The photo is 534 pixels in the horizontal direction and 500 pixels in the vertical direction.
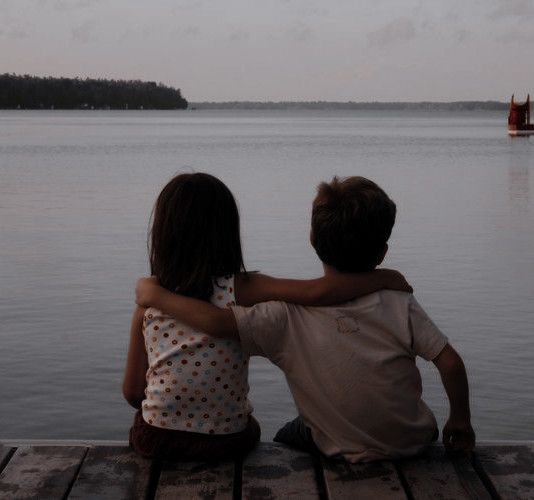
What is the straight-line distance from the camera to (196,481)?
118 inches

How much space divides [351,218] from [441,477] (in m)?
0.77

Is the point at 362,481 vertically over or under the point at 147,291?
under

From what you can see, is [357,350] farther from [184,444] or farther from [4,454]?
[4,454]

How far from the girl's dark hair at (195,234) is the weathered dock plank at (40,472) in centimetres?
60

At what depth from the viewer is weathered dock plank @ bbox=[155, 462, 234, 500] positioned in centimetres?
290

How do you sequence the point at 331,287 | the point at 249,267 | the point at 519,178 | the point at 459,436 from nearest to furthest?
1. the point at 331,287
2. the point at 459,436
3. the point at 249,267
4. the point at 519,178

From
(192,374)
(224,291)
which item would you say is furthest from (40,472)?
(224,291)

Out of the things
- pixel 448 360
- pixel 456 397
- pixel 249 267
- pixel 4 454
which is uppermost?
pixel 448 360

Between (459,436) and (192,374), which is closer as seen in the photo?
(192,374)

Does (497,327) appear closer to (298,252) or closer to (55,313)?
(55,313)

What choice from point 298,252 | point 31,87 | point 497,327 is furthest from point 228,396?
point 31,87

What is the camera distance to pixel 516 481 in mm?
3008

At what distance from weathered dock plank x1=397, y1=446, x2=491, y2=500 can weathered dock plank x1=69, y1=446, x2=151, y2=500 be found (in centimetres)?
74

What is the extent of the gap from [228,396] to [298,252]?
8288 millimetres
